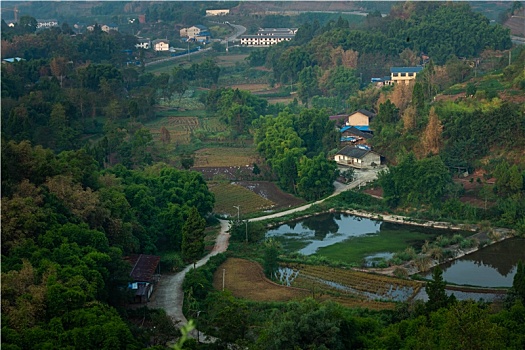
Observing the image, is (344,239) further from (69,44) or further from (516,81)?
(69,44)

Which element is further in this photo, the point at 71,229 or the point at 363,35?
the point at 363,35

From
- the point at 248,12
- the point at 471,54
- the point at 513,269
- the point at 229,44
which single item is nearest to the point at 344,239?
the point at 513,269

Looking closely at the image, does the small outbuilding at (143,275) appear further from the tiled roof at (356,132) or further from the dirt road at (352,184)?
the tiled roof at (356,132)

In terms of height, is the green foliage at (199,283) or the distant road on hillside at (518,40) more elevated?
the distant road on hillside at (518,40)

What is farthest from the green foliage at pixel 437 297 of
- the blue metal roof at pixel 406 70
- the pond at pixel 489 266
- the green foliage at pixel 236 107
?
the blue metal roof at pixel 406 70

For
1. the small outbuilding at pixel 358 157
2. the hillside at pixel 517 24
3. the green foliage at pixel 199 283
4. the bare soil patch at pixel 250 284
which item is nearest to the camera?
the green foliage at pixel 199 283

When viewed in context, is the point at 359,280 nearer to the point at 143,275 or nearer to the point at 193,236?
the point at 193,236

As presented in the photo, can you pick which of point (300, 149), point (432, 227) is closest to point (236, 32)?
point (300, 149)
